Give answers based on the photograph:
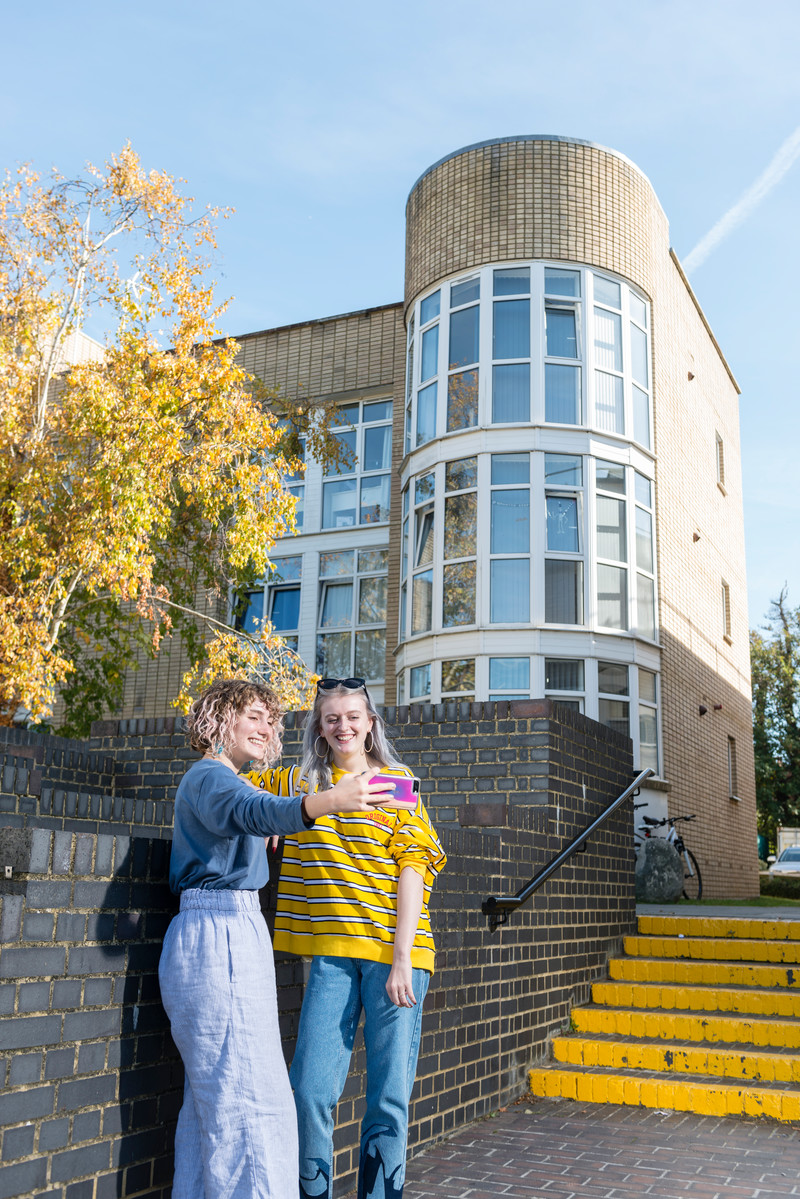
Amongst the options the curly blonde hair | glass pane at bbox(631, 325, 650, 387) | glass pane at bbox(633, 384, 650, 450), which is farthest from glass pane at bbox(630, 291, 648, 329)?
the curly blonde hair

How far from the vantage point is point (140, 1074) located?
120 inches

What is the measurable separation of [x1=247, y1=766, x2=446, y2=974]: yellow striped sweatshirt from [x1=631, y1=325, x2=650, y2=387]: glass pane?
1379 cm

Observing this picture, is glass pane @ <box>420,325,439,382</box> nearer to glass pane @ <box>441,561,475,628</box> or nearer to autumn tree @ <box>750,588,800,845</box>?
glass pane @ <box>441,561,475,628</box>

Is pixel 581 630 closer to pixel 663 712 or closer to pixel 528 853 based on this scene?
pixel 663 712

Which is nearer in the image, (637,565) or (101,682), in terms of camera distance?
(637,565)

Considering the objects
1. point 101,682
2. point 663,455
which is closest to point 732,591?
point 663,455

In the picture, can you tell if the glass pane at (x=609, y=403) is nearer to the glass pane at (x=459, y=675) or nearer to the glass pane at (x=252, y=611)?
the glass pane at (x=459, y=675)

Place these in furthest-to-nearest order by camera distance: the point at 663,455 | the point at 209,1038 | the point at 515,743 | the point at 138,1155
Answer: the point at 663,455 → the point at 515,743 → the point at 138,1155 → the point at 209,1038

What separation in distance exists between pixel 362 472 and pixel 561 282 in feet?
17.7

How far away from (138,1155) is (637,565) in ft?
43.4

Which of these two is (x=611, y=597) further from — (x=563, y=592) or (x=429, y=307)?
(x=429, y=307)

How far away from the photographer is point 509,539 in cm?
1459

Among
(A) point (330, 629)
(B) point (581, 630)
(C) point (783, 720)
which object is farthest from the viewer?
(C) point (783, 720)

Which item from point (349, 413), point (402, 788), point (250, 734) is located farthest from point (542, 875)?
point (349, 413)
